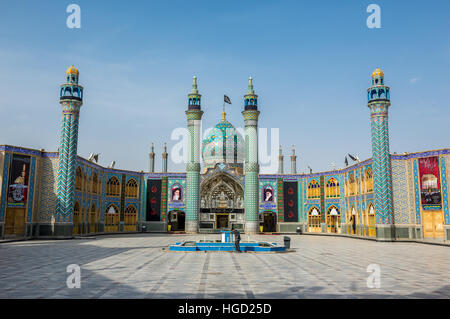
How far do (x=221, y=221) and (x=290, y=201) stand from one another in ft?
25.4

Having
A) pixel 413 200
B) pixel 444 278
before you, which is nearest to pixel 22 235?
pixel 444 278

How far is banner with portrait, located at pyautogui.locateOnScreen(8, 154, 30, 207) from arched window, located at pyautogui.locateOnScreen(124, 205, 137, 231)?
13.9 m

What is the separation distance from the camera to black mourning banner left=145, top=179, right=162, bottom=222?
135 ft

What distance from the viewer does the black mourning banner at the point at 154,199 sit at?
1624 inches

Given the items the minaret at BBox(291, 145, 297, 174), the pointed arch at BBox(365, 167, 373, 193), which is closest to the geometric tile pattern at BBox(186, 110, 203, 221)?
the minaret at BBox(291, 145, 297, 174)

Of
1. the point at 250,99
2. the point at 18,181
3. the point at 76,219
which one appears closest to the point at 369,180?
the point at 250,99

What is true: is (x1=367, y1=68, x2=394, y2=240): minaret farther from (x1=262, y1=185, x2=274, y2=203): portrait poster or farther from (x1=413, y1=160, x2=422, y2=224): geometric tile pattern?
(x1=262, y1=185, x2=274, y2=203): portrait poster

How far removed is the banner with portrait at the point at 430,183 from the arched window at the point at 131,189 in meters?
27.1

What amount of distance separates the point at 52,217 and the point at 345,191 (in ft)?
86.1

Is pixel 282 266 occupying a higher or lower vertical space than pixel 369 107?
lower

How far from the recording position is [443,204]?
90.3 feet

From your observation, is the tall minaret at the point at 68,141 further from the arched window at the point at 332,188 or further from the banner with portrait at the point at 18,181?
the arched window at the point at 332,188

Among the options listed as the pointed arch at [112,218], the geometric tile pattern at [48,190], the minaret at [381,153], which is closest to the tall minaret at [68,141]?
the geometric tile pattern at [48,190]

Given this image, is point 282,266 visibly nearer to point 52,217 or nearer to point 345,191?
point 52,217
